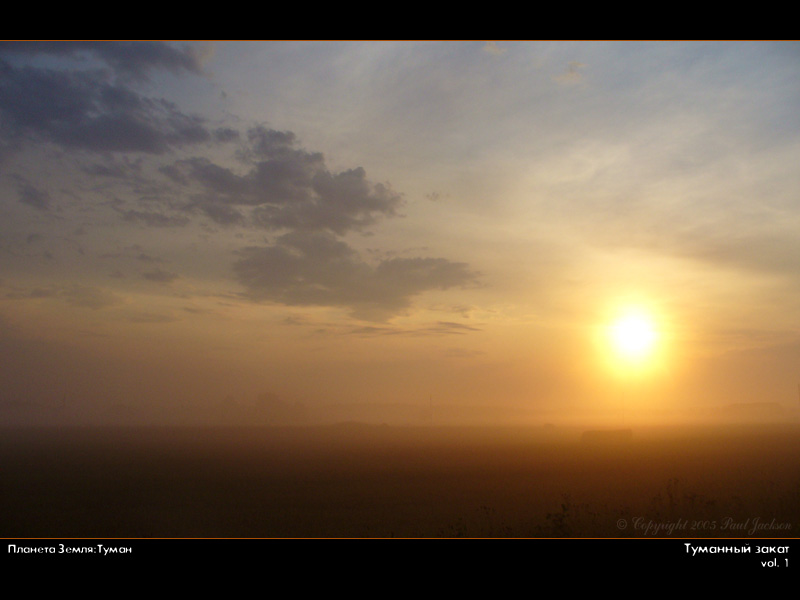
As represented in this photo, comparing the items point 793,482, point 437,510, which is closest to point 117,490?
point 437,510

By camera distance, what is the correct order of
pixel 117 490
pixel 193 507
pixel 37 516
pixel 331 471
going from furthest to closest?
1. pixel 331 471
2. pixel 117 490
3. pixel 193 507
4. pixel 37 516
